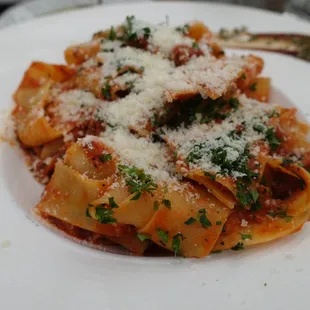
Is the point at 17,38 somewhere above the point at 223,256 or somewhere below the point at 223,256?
above

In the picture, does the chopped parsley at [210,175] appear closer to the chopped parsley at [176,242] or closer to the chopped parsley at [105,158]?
the chopped parsley at [176,242]

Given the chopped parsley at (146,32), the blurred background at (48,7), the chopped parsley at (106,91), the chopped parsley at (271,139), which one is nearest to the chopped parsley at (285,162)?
the chopped parsley at (271,139)

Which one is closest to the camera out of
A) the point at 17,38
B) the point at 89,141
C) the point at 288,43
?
the point at 89,141

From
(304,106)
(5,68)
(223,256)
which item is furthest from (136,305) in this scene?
(5,68)

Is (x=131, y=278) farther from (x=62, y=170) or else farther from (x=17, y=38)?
(x=17, y=38)

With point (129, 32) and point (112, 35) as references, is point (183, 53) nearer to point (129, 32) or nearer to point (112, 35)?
point (129, 32)

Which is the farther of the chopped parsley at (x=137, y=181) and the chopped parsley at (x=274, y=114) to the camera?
the chopped parsley at (x=274, y=114)

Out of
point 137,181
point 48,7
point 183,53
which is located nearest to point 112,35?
point 183,53
